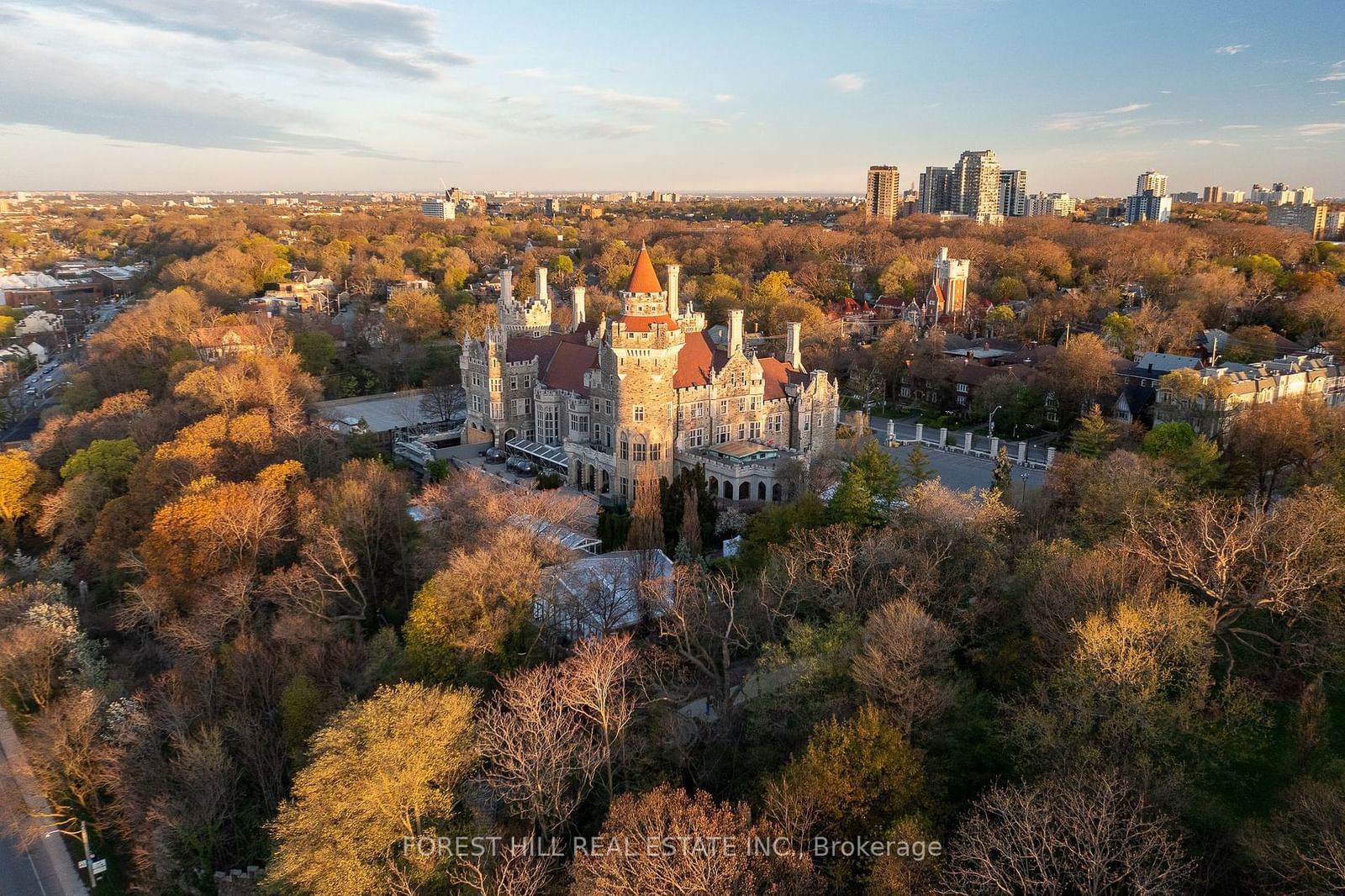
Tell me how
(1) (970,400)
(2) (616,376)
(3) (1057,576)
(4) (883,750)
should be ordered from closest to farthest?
(4) (883,750), (3) (1057,576), (2) (616,376), (1) (970,400)

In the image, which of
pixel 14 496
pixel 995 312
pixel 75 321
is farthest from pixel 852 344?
pixel 75 321

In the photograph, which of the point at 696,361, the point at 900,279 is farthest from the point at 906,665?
the point at 900,279

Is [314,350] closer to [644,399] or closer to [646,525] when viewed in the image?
[644,399]

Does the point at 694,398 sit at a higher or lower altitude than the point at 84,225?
lower

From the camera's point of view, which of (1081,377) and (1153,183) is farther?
(1153,183)

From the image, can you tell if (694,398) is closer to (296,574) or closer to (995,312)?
(296,574)

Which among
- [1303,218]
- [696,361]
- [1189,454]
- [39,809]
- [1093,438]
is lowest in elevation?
[39,809]
